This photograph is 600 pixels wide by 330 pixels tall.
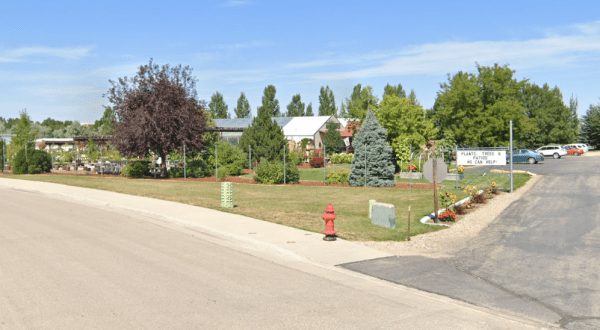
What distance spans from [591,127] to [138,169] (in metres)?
81.5

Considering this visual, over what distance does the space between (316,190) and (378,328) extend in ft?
64.1

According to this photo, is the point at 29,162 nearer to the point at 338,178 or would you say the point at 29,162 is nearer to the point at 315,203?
the point at 338,178

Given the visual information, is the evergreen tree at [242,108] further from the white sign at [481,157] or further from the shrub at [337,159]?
the white sign at [481,157]

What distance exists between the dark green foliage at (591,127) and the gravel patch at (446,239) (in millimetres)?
79165

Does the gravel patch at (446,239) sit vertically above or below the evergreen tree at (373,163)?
below

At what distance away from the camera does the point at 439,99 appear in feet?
177

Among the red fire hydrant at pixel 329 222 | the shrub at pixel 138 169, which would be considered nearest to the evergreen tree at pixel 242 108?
the shrub at pixel 138 169

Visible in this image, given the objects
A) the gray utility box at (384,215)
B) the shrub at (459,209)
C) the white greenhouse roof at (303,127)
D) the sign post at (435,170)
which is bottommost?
the shrub at (459,209)

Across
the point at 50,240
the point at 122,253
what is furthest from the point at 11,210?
the point at 122,253

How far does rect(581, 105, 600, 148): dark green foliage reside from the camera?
85.6 meters

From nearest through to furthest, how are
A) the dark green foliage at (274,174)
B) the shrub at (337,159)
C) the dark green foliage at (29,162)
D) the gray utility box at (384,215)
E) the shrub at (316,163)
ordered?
the gray utility box at (384,215) < the dark green foliage at (274,174) < the dark green foliage at (29,162) < the shrub at (316,163) < the shrub at (337,159)

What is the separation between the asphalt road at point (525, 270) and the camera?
7.57 m

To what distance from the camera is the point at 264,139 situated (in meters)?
44.3

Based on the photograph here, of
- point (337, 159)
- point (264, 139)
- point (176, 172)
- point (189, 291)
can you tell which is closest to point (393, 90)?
point (337, 159)
